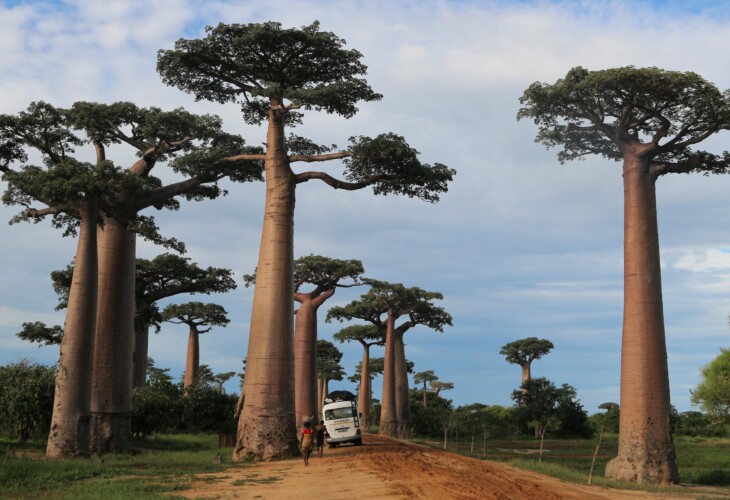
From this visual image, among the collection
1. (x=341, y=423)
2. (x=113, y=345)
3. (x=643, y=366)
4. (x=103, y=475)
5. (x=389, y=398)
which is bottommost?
(x=103, y=475)

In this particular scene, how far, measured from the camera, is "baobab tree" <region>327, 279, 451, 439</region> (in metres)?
42.7

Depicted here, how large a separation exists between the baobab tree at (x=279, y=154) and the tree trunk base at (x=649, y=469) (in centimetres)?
1033

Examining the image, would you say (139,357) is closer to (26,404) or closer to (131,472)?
(26,404)

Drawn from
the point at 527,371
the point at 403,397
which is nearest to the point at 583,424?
the point at 527,371

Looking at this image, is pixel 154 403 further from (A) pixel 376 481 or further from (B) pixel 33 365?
(A) pixel 376 481

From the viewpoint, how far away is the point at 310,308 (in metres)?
37.0

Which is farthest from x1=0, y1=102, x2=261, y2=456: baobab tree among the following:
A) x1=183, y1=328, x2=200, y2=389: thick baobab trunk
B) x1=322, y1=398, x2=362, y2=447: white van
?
x1=183, y1=328, x2=200, y2=389: thick baobab trunk

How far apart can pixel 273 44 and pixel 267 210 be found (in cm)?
553

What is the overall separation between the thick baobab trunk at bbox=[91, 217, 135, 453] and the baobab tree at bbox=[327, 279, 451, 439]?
65.2 ft

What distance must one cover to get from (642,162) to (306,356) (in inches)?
779

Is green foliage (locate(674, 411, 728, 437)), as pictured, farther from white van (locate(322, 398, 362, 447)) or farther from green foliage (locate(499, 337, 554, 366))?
white van (locate(322, 398, 362, 447))

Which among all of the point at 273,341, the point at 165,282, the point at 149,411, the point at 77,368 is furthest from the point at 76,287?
the point at 165,282

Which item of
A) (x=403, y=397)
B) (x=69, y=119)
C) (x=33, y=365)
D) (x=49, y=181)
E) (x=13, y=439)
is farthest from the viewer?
(x=403, y=397)

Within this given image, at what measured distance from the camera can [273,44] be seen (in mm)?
22891
